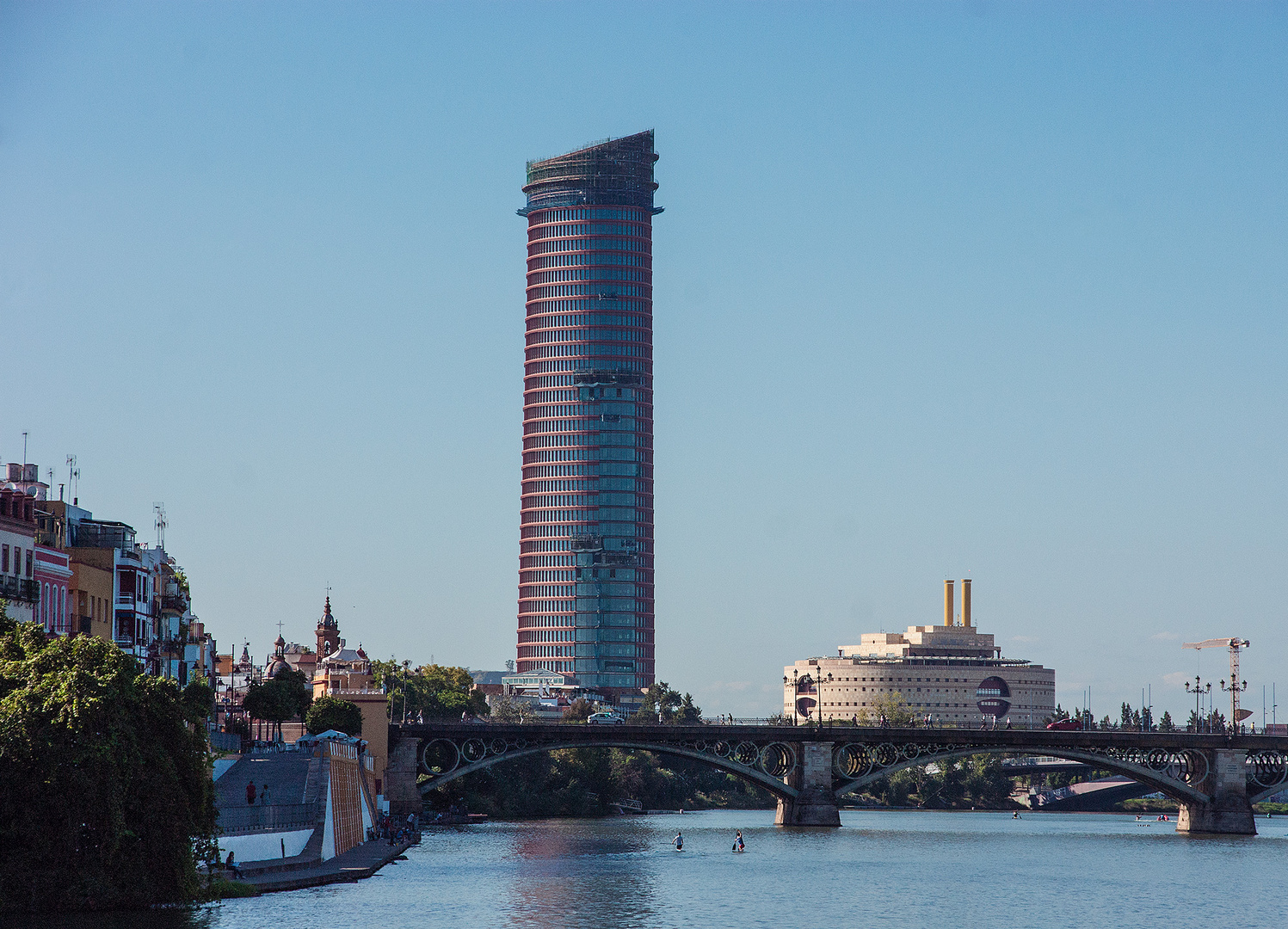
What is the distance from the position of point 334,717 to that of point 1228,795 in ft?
241

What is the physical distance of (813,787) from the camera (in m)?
150

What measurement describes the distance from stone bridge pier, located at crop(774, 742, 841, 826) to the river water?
3548mm

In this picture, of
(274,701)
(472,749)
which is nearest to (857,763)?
(472,749)

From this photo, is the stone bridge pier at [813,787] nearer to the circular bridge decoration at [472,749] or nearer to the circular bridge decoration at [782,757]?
the circular bridge decoration at [782,757]

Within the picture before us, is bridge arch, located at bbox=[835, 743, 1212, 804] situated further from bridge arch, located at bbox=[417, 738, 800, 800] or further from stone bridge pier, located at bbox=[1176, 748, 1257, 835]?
bridge arch, located at bbox=[417, 738, 800, 800]

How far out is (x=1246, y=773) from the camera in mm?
148875

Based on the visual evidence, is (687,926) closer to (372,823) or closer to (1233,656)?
(372,823)

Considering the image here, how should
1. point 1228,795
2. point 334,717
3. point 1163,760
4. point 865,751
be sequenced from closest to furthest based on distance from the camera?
1. point 334,717
2. point 1228,795
3. point 1163,760
4. point 865,751

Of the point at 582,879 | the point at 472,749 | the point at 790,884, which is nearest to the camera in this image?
the point at 582,879

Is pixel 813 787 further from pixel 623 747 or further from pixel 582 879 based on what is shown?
pixel 582 879

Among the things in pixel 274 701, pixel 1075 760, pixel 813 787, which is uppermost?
pixel 274 701

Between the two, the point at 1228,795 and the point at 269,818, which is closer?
the point at 269,818

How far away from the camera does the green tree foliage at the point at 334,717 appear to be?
131750mm

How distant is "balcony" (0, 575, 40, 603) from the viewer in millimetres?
77250
